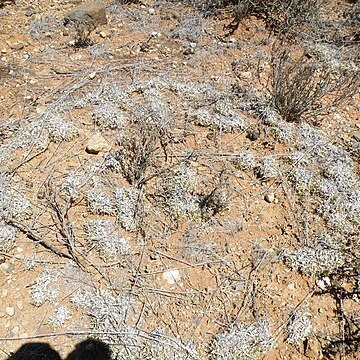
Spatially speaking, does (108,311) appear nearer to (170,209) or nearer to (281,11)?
(170,209)

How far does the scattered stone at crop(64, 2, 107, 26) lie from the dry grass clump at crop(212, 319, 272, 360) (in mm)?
4034

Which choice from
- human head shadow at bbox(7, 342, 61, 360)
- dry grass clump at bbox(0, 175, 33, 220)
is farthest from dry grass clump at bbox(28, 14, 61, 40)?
human head shadow at bbox(7, 342, 61, 360)

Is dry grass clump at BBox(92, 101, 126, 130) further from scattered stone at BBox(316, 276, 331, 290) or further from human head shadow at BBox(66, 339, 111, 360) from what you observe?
scattered stone at BBox(316, 276, 331, 290)

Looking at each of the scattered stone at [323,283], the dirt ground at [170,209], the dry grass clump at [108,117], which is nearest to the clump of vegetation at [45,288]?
the dirt ground at [170,209]

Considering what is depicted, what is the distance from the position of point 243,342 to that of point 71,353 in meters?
1.12

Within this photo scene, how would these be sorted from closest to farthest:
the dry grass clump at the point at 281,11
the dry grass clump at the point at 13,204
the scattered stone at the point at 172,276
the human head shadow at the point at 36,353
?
the human head shadow at the point at 36,353, the scattered stone at the point at 172,276, the dry grass clump at the point at 13,204, the dry grass clump at the point at 281,11

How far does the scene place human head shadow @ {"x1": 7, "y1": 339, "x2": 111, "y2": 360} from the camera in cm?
257

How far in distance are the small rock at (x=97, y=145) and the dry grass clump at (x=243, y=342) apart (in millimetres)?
1894

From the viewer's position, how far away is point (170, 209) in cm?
331

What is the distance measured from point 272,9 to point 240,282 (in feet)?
12.3

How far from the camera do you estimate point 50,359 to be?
2.57m

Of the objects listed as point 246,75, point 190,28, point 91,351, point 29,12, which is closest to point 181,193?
point 91,351

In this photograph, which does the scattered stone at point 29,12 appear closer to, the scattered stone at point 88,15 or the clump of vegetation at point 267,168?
the scattered stone at point 88,15

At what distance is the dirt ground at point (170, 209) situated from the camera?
275 centimetres
